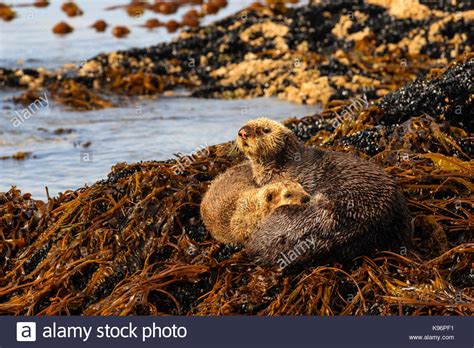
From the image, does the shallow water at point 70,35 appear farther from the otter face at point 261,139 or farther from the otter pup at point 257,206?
the otter pup at point 257,206

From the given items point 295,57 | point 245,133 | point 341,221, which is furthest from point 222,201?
point 295,57

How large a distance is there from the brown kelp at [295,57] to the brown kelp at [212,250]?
17.7 feet

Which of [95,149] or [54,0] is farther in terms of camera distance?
[54,0]

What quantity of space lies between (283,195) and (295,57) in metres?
8.69

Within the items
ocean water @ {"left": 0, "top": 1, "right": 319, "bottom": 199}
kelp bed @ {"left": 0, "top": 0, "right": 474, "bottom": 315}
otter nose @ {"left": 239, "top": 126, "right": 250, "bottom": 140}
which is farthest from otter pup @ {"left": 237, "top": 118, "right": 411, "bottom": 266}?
ocean water @ {"left": 0, "top": 1, "right": 319, "bottom": 199}

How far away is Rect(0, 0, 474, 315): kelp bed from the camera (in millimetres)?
5148

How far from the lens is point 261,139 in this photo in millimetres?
5988

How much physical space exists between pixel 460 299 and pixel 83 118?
28.0ft

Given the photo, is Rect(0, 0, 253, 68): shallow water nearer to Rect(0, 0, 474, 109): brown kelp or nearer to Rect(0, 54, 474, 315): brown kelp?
Rect(0, 0, 474, 109): brown kelp

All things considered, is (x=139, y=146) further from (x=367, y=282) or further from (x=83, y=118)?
(x=367, y=282)

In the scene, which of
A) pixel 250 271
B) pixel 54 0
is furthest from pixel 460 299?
Answer: pixel 54 0

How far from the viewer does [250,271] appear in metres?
5.36

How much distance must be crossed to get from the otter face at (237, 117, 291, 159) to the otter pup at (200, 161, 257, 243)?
0.21 metres

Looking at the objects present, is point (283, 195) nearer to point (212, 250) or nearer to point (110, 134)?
point (212, 250)
